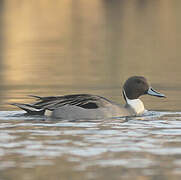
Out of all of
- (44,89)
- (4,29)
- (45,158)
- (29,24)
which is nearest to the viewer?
(45,158)

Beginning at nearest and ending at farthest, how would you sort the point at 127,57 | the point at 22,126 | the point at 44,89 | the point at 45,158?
the point at 45,158 < the point at 22,126 < the point at 44,89 < the point at 127,57

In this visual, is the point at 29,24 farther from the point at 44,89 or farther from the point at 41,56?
the point at 44,89

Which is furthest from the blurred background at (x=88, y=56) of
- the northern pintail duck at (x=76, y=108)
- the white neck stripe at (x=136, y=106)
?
the northern pintail duck at (x=76, y=108)

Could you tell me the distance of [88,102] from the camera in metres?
13.9

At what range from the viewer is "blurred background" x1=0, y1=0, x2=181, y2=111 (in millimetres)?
19406

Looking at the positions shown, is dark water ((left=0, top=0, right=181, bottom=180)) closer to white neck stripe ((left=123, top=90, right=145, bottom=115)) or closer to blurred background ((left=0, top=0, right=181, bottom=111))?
blurred background ((left=0, top=0, right=181, bottom=111))

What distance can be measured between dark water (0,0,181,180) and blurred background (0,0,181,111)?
0.09ft

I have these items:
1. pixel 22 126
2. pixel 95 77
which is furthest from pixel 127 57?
pixel 22 126

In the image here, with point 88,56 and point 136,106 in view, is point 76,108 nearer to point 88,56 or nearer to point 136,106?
point 136,106

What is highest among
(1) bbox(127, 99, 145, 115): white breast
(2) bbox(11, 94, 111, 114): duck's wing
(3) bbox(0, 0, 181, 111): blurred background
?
(3) bbox(0, 0, 181, 111): blurred background

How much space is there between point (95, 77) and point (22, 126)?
9.72 metres

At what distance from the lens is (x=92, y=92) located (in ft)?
61.1

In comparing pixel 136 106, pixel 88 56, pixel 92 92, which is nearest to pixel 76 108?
pixel 136 106

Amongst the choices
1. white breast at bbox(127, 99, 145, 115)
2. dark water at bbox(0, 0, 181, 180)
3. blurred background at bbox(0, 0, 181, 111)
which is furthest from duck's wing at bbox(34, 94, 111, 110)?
blurred background at bbox(0, 0, 181, 111)
